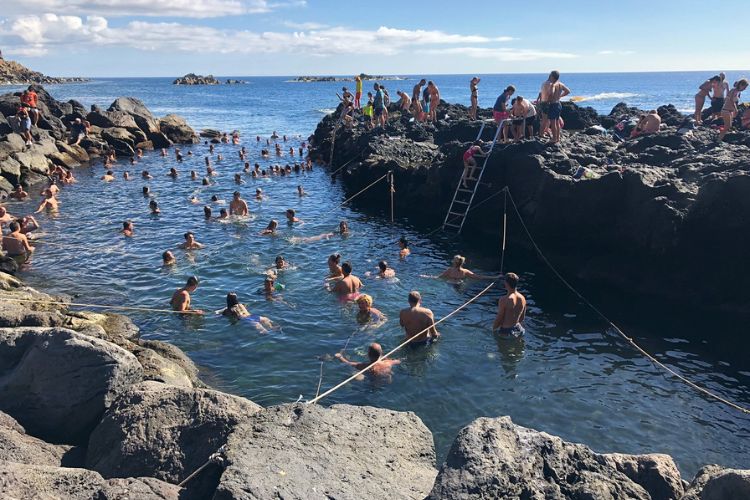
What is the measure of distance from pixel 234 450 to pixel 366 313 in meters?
8.48

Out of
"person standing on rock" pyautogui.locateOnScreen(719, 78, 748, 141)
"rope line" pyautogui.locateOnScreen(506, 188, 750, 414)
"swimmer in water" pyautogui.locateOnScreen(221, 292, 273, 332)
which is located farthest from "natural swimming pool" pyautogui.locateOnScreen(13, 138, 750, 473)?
"person standing on rock" pyautogui.locateOnScreen(719, 78, 748, 141)

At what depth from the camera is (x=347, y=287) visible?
50.5 feet

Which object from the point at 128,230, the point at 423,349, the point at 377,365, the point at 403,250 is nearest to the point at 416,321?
the point at 423,349

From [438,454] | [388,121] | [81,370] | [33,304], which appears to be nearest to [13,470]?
[81,370]

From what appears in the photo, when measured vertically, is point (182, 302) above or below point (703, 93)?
below

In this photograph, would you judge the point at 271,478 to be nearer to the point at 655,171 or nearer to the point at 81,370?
the point at 81,370

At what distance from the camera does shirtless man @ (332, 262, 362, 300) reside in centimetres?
1539

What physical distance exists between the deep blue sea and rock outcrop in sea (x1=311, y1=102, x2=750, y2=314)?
1.08 metres

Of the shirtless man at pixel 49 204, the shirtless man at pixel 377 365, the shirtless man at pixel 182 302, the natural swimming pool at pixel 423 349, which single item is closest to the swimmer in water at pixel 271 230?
the natural swimming pool at pixel 423 349

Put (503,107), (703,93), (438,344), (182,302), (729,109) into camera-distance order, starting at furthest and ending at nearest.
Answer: (703,93), (503,107), (729,109), (182,302), (438,344)

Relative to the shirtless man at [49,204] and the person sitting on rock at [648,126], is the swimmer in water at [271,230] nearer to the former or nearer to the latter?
the shirtless man at [49,204]

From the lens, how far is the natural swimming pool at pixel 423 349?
33.3 feet

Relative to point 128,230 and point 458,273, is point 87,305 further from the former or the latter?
point 458,273

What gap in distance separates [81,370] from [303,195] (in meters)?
22.9
